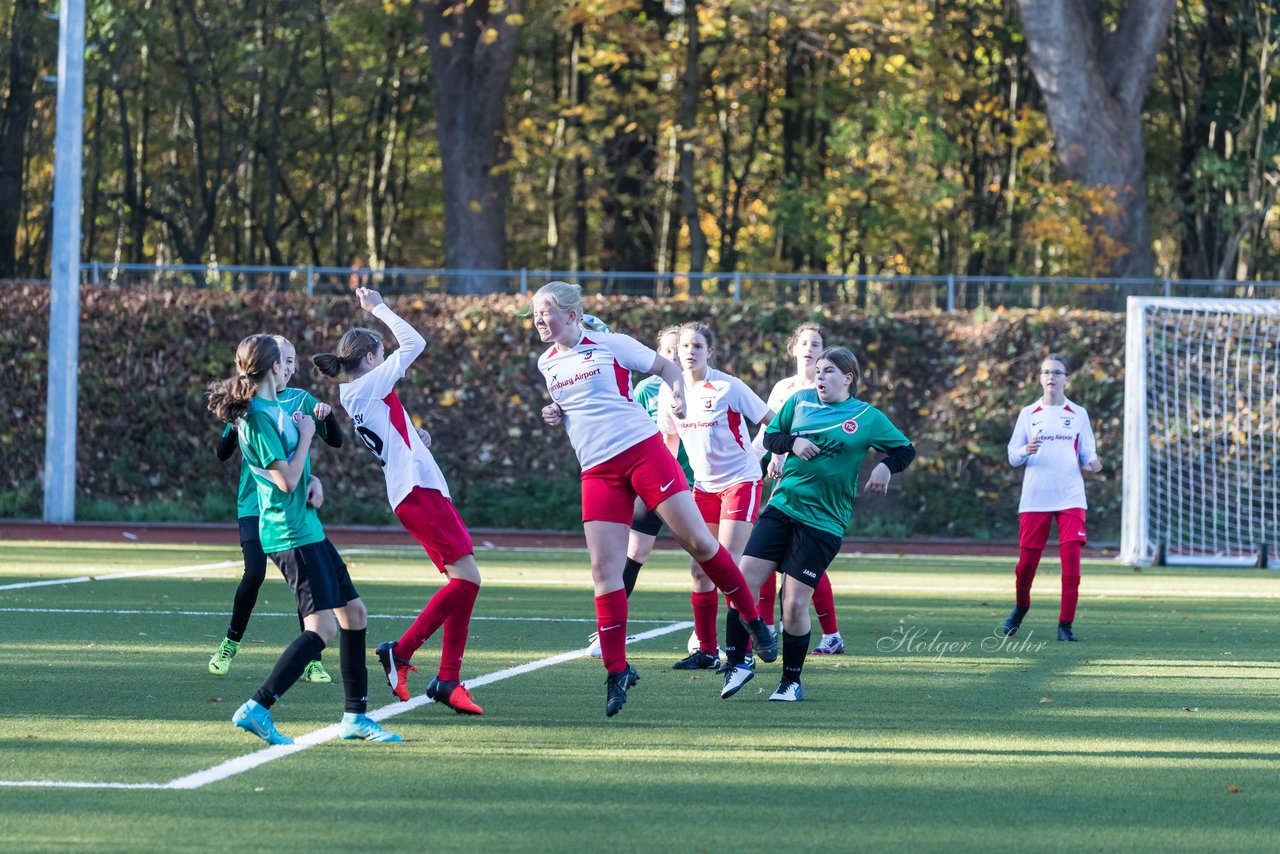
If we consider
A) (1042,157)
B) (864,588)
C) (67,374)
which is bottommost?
(864,588)

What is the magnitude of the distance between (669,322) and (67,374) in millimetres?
7350

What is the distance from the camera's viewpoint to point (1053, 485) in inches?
441

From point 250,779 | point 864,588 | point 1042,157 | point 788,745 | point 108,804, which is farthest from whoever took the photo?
point 1042,157

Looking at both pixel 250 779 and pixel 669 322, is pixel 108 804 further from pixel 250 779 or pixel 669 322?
pixel 669 322

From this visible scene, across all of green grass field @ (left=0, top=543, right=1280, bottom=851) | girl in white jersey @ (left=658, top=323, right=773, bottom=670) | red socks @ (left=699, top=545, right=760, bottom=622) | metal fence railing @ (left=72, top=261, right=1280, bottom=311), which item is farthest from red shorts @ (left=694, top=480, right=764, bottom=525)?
metal fence railing @ (left=72, top=261, right=1280, bottom=311)

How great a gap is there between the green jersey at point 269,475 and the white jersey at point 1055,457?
5759 millimetres

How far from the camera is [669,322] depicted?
21.9 m

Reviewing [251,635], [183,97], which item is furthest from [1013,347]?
[183,97]

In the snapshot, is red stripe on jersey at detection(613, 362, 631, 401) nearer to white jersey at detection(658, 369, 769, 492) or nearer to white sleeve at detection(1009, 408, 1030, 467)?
white jersey at detection(658, 369, 769, 492)

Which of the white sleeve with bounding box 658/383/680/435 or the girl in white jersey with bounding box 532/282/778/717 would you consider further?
the white sleeve with bounding box 658/383/680/435

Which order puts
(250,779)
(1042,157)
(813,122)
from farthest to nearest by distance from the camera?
(813,122) → (1042,157) → (250,779)

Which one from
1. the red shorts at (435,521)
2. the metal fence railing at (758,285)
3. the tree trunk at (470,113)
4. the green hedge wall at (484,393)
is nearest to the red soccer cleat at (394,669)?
the red shorts at (435,521)

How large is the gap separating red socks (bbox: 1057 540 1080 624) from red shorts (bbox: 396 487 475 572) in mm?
4787

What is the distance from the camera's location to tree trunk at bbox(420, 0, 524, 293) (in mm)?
26844
